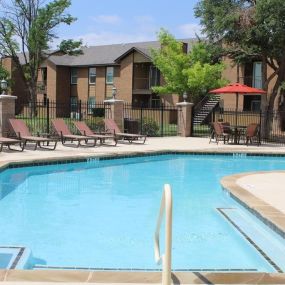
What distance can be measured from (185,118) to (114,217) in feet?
52.1

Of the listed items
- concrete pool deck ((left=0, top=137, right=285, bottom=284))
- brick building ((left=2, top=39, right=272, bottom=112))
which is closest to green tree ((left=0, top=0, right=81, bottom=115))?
brick building ((left=2, top=39, right=272, bottom=112))

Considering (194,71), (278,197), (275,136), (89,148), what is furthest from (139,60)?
(278,197)

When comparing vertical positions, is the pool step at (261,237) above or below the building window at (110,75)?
below

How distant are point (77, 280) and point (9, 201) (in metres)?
5.05

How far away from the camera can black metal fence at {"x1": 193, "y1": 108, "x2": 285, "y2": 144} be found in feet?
74.8

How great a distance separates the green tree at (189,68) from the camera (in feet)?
85.8

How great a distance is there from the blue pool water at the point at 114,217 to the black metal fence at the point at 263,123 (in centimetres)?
989

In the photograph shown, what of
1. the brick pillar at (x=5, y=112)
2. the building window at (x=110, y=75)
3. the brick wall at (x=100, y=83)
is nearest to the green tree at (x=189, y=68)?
the brick pillar at (x=5, y=112)

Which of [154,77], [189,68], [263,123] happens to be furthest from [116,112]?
[154,77]

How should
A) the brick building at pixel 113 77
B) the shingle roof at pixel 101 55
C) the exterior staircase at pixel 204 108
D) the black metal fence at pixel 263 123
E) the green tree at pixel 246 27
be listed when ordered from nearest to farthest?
1. the green tree at pixel 246 27
2. the black metal fence at pixel 263 123
3. the exterior staircase at pixel 204 108
4. the brick building at pixel 113 77
5. the shingle roof at pixel 101 55

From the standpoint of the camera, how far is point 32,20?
35656 mm

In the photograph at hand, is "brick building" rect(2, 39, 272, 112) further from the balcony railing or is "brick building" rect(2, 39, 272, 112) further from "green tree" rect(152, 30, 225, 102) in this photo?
A: "green tree" rect(152, 30, 225, 102)

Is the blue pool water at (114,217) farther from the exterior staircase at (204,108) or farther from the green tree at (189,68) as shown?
the exterior staircase at (204,108)

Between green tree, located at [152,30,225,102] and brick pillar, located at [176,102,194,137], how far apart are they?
3.24 meters
